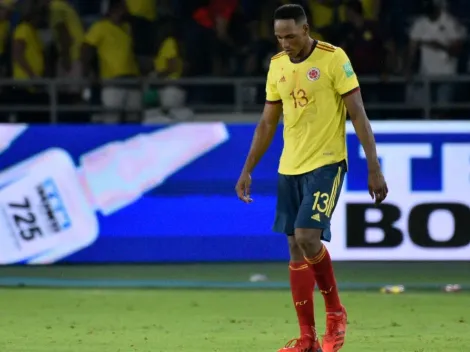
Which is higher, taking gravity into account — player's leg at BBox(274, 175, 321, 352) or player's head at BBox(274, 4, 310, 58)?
player's head at BBox(274, 4, 310, 58)

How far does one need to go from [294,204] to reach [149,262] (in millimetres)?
5342

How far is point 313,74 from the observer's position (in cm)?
789

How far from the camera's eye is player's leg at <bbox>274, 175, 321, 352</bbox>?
804 cm

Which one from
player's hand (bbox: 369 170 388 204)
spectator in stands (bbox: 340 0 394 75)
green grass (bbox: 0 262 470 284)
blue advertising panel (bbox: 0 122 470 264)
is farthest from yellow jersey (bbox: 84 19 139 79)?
player's hand (bbox: 369 170 388 204)

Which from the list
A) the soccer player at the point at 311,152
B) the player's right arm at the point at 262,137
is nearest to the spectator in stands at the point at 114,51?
the player's right arm at the point at 262,137

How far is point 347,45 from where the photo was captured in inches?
656

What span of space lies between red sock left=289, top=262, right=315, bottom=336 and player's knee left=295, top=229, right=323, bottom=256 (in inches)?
10.4

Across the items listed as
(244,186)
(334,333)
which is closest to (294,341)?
(334,333)

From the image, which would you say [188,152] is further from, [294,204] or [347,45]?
[294,204]

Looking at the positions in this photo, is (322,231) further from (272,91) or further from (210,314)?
(210,314)

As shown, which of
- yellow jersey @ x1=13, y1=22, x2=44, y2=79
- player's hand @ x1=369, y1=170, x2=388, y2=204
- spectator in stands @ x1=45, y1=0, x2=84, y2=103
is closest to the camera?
player's hand @ x1=369, y1=170, x2=388, y2=204

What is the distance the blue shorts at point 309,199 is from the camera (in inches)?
310

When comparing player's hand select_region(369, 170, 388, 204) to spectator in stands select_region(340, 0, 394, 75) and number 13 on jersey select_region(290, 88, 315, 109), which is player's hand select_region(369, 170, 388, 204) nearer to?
number 13 on jersey select_region(290, 88, 315, 109)

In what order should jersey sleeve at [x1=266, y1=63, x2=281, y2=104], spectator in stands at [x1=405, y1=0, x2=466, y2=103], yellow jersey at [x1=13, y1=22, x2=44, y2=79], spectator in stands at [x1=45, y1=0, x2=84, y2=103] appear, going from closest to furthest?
jersey sleeve at [x1=266, y1=63, x2=281, y2=104] < yellow jersey at [x1=13, y1=22, x2=44, y2=79] < spectator in stands at [x1=405, y1=0, x2=466, y2=103] < spectator in stands at [x1=45, y1=0, x2=84, y2=103]
